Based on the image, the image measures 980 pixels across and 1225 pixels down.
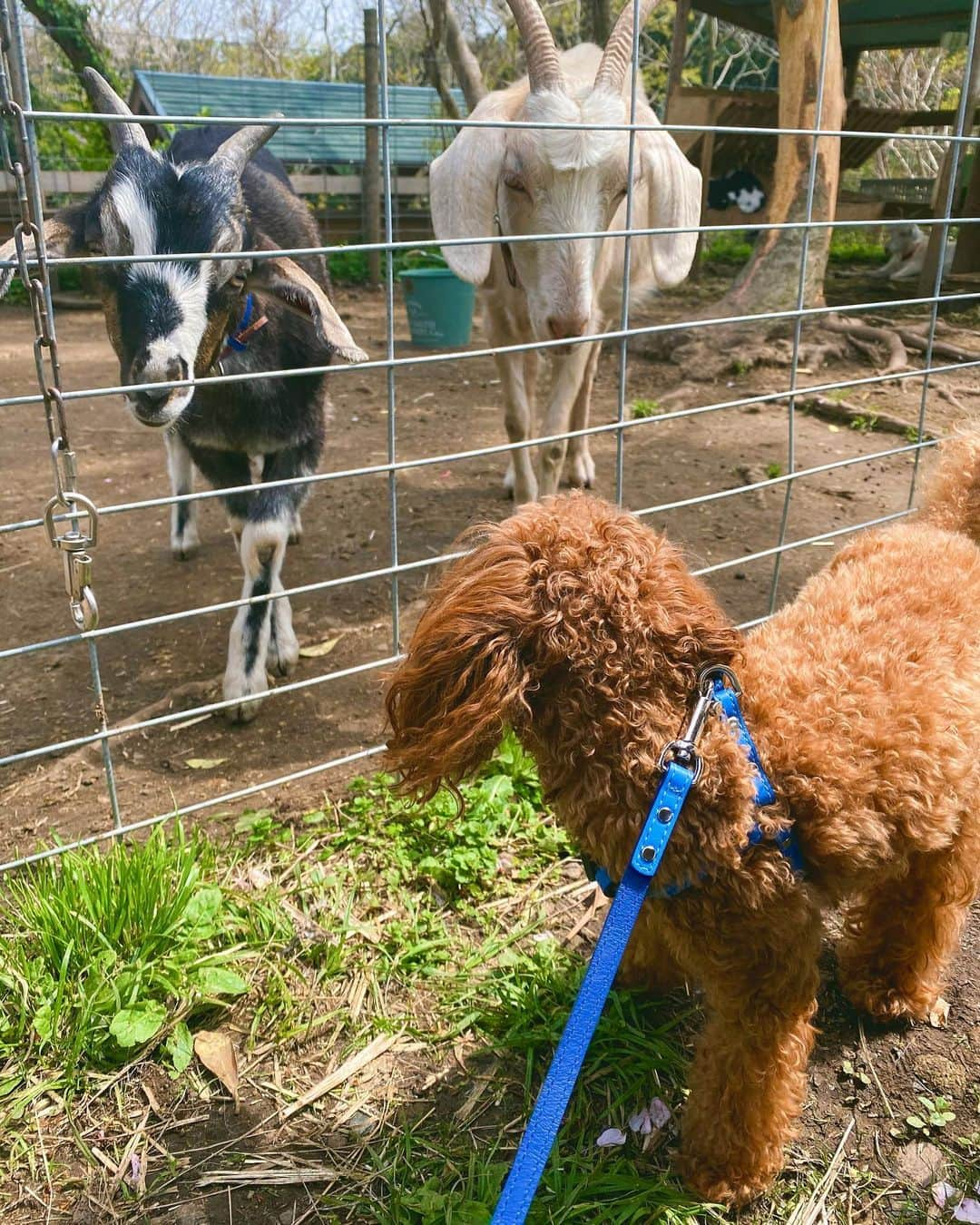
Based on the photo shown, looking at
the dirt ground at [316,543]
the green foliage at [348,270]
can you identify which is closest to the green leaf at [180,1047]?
the dirt ground at [316,543]

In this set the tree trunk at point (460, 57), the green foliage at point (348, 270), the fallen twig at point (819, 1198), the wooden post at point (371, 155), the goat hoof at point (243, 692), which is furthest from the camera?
the green foliage at point (348, 270)

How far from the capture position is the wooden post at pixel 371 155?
1008 cm

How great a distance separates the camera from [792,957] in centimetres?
155

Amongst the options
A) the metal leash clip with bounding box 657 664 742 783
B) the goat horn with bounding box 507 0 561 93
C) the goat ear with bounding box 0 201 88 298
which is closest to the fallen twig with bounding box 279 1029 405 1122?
the metal leash clip with bounding box 657 664 742 783

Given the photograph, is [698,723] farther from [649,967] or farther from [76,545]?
[76,545]

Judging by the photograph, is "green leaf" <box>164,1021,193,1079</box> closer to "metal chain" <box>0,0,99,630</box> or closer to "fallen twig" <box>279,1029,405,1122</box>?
"fallen twig" <box>279,1029,405,1122</box>

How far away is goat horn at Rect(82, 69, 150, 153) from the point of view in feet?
8.37

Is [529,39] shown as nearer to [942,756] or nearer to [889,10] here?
[942,756]

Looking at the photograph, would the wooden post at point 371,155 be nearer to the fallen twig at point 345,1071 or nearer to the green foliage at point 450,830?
the green foliage at point 450,830

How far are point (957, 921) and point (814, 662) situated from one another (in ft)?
2.39

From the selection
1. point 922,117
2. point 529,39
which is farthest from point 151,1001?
point 922,117

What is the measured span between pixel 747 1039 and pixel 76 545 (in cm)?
151

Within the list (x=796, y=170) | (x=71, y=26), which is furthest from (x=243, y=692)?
(x=71, y=26)

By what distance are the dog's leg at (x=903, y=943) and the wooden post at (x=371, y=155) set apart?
370 inches
